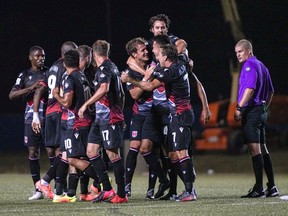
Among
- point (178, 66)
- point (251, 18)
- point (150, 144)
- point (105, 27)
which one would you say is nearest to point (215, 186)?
point (150, 144)

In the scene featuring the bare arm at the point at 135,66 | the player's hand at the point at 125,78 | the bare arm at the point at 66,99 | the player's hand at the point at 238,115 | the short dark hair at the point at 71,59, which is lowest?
the player's hand at the point at 238,115

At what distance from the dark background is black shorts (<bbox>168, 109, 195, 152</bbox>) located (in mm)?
25338

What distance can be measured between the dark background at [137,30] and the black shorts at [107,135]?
25.7 meters

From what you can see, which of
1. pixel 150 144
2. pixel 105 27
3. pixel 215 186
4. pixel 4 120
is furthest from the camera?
pixel 105 27

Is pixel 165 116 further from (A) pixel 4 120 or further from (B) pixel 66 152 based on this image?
(A) pixel 4 120

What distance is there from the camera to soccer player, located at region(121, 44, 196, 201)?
12438mm

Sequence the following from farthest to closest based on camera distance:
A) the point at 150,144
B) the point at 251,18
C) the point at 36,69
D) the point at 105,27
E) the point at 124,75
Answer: the point at 105,27 → the point at 251,18 → the point at 36,69 → the point at 150,144 → the point at 124,75

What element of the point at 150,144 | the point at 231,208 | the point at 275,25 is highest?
the point at 275,25

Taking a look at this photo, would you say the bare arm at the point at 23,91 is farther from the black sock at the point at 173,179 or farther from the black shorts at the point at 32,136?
the black sock at the point at 173,179

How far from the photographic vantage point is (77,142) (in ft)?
41.5

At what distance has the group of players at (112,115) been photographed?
1242cm

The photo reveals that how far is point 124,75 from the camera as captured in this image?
1246 centimetres

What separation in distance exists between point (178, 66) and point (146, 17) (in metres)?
31.9

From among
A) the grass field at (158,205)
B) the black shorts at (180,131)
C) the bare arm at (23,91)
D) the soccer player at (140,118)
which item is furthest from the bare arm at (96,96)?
the bare arm at (23,91)
